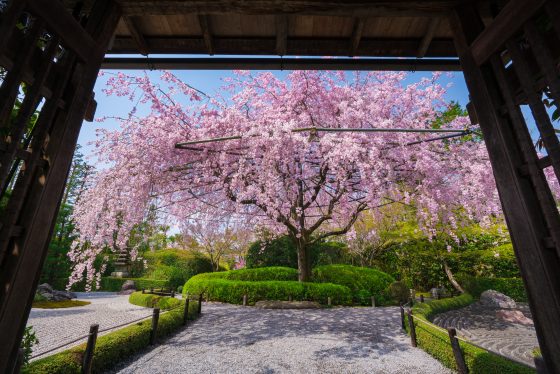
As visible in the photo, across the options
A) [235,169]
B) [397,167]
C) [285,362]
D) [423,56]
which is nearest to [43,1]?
[423,56]

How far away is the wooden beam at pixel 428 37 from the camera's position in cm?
271

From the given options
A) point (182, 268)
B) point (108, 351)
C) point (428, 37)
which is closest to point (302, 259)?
point (108, 351)

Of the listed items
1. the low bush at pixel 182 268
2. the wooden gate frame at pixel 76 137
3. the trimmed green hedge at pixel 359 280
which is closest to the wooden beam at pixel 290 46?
the wooden gate frame at pixel 76 137

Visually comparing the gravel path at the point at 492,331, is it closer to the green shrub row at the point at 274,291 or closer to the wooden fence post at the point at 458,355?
the wooden fence post at the point at 458,355

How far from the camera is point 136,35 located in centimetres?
281

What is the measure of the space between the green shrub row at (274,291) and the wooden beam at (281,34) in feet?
39.3

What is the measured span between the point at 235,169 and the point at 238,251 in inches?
620

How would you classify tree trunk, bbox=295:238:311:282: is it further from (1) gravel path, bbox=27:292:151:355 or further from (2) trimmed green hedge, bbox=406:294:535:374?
(1) gravel path, bbox=27:292:151:355

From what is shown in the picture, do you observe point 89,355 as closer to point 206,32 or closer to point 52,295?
point 206,32

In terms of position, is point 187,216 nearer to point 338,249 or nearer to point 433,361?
point 433,361

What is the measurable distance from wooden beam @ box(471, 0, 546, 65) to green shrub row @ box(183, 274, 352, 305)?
41.1ft

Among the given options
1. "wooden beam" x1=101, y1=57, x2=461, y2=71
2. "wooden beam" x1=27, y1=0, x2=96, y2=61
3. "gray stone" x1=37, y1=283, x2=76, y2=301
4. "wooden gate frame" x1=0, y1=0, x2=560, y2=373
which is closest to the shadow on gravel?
"wooden gate frame" x1=0, y1=0, x2=560, y2=373

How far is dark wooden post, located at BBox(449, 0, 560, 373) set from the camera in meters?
1.50

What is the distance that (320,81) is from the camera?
902 centimetres
